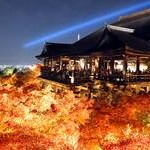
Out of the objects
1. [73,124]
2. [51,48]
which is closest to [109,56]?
[73,124]

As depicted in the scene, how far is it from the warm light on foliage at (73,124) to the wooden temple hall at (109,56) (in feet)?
9.15

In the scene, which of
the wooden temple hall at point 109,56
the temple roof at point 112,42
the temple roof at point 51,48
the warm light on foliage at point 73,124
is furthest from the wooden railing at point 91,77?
the temple roof at point 51,48

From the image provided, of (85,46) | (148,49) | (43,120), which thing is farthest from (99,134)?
(85,46)

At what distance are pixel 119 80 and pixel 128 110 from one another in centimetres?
438

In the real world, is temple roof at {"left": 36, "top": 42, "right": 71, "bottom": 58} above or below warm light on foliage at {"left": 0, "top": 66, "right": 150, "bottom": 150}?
above

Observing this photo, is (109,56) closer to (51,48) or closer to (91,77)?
(91,77)

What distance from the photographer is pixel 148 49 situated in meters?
32.3

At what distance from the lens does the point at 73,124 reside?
20.4m

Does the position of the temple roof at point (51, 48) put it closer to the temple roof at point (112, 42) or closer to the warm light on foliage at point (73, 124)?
the temple roof at point (112, 42)

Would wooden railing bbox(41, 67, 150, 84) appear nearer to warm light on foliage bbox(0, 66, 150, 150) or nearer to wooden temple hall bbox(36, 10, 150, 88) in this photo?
wooden temple hall bbox(36, 10, 150, 88)

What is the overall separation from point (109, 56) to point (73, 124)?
565 inches

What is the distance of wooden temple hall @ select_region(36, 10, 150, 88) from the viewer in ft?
95.5

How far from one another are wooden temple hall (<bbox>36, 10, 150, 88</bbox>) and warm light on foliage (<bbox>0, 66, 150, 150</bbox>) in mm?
2789

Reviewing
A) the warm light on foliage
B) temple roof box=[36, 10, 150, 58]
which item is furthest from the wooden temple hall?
the warm light on foliage
